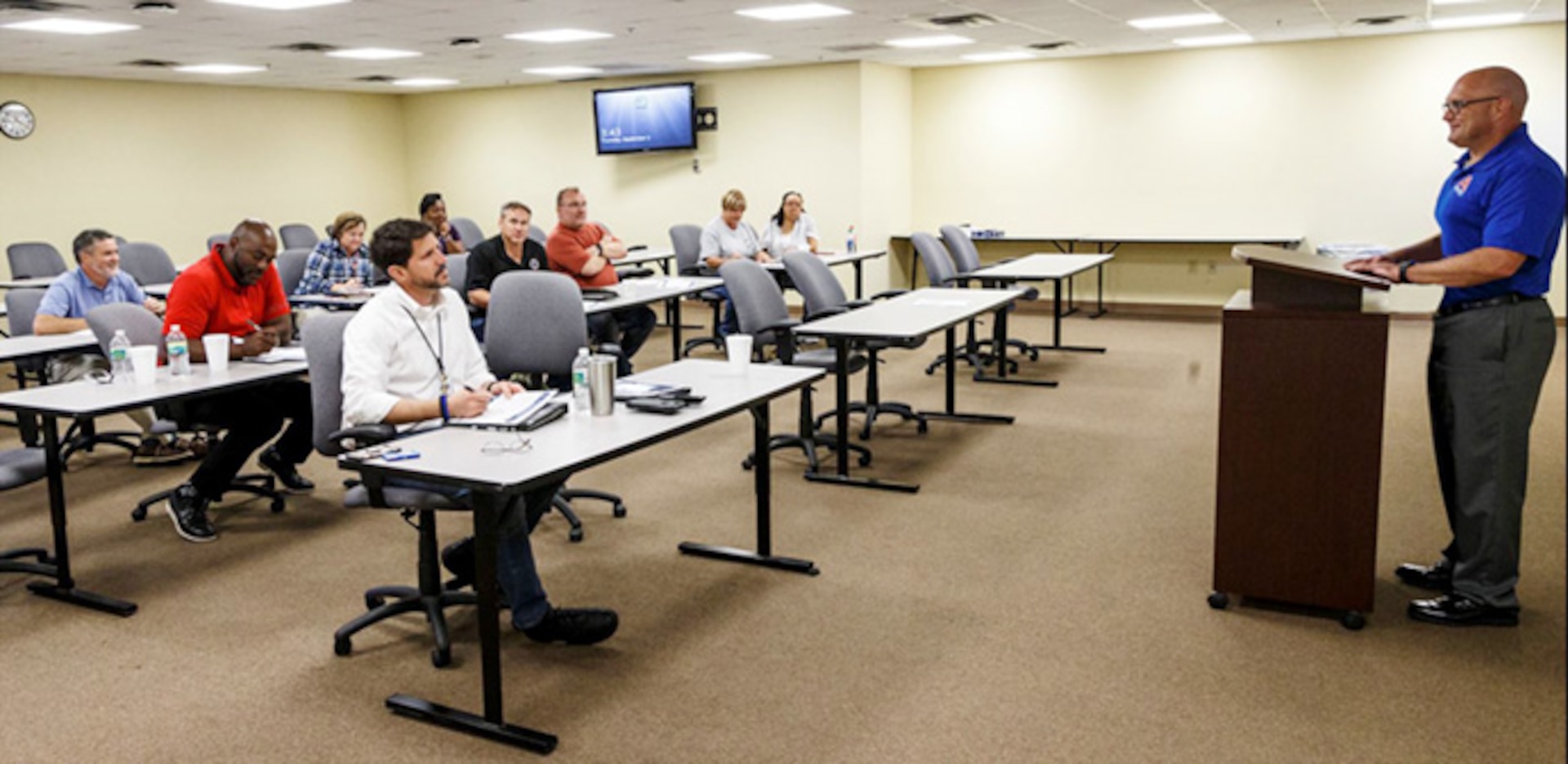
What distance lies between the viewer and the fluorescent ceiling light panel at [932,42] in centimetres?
955

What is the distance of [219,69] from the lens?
10.7 metres

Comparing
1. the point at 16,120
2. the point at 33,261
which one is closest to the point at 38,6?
the point at 33,261

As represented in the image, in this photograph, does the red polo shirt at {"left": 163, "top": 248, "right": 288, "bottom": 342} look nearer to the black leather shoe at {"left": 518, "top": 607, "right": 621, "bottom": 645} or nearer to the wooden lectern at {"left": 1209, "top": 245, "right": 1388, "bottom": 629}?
the black leather shoe at {"left": 518, "top": 607, "right": 621, "bottom": 645}

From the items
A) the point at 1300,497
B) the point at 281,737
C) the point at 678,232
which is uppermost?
the point at 678,232

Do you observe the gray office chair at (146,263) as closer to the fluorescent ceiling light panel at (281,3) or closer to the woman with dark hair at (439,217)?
the woman with dark hair at (439,217)

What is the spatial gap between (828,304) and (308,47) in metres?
5.61

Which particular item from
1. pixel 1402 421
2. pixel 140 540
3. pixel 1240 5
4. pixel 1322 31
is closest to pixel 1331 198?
pixel 1322 31

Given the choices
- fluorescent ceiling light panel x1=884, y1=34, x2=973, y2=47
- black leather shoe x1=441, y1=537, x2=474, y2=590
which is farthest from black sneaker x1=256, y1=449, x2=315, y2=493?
fluorescent ceiling light panel x1=884, y1=34, x2=973, y2=47

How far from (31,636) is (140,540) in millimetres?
961

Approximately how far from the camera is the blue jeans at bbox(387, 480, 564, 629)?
3.12 meters

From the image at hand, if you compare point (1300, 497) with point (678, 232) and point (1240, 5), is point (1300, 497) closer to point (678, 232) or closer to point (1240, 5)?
point (1240, 5)

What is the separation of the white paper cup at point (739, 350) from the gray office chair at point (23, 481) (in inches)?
89.2

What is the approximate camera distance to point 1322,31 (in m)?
9.64

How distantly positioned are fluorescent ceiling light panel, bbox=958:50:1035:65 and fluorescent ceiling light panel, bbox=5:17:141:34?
6981mm
